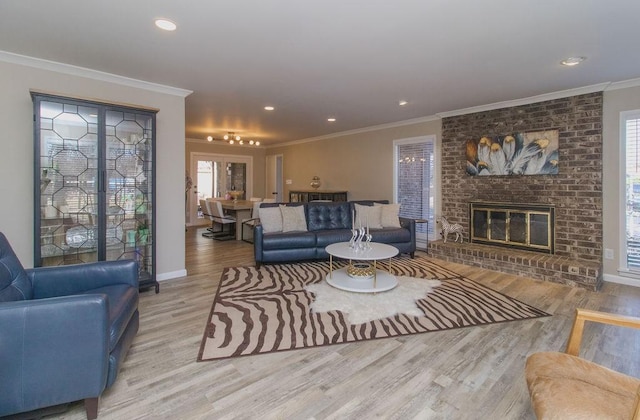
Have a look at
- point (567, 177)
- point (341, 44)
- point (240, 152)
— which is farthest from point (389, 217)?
point (240, 152)

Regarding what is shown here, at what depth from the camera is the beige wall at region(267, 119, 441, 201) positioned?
21.1 feet

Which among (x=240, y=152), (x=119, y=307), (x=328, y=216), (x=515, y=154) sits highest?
(x=240, y=152)

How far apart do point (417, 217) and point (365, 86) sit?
3120 mm

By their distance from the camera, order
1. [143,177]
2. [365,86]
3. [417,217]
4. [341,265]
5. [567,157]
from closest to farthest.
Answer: [143,177] → [365,86] → [567,157] → [341,265] → [417,217]

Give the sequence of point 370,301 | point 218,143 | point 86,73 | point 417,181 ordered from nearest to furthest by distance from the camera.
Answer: point 370,301
point 86,73
point 417,181
point 218,143

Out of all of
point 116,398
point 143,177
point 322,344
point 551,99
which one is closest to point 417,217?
point 551,99

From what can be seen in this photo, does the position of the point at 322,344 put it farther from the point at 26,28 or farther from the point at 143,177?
the point at 26,28

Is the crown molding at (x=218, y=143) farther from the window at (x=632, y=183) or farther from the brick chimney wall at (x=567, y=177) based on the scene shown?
the window at (x=632, y=183)

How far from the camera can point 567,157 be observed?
4242 millimetres

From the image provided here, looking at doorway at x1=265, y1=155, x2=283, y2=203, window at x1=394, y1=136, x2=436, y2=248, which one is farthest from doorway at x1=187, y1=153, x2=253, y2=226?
window at x1=394, y1=136, x2=436, y2=248

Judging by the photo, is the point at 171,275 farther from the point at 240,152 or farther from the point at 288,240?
the point at 240,152

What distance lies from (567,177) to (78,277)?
5.47 metres

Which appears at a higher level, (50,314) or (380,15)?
(380,15)

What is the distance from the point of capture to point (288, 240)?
4.63m
